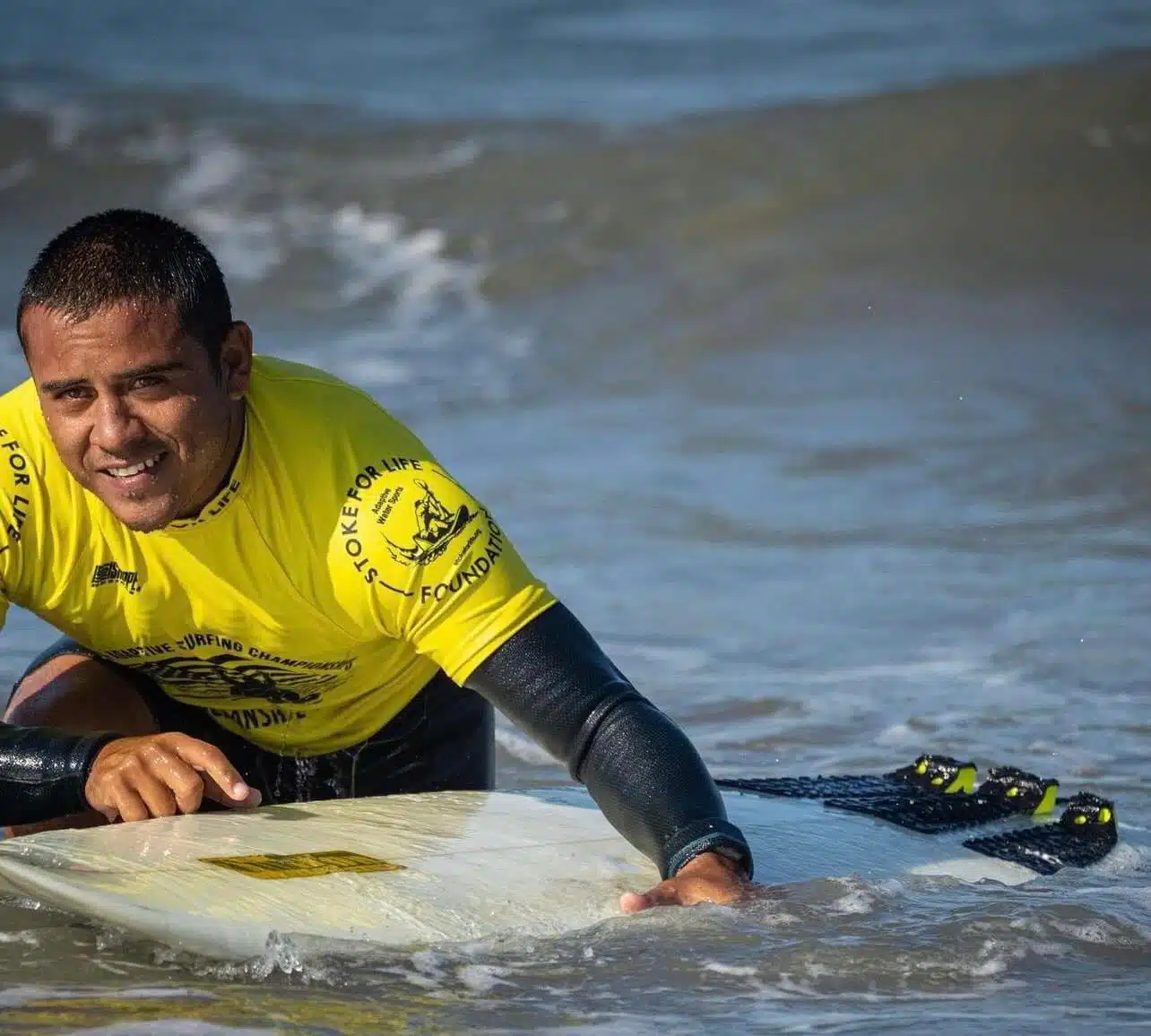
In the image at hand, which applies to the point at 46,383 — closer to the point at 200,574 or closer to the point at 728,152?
the point at 200,574

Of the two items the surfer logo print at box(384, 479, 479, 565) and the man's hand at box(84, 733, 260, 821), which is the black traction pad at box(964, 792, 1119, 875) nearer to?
the surfer logo print at box(384, 479, 479, 565)

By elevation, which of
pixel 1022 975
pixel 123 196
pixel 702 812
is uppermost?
pixel 123 196

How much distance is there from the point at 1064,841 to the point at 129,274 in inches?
76.7

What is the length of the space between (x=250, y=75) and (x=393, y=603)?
37.2 feet

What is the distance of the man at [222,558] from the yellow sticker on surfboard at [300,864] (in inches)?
3.9

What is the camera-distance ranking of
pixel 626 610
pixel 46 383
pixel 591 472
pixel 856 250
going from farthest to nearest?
pixel 856 250 < pixel 591 472 < pixel 626 610 < pixel 46 383

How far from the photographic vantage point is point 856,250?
1041cm

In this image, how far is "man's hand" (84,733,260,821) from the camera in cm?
288

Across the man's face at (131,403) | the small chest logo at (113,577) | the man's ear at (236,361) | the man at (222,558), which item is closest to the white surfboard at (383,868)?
the man at (222,558)

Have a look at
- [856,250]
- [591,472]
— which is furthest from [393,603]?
[856,250]

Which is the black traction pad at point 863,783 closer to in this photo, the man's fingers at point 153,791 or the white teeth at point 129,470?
the man's fingers at point 153,791

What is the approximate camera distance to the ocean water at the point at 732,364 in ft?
9.35

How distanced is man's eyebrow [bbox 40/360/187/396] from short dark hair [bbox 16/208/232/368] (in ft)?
0.23

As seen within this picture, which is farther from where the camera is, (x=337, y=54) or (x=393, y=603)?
(x=337, y=54)
